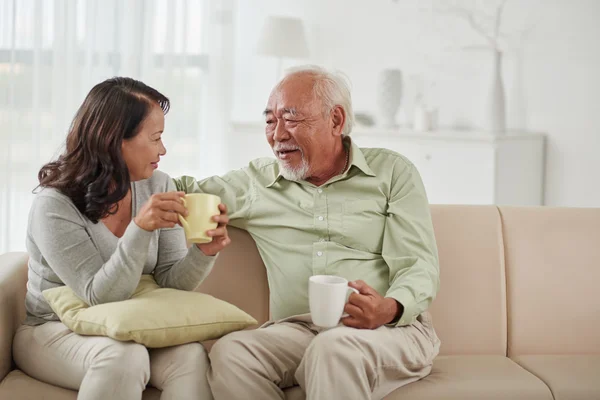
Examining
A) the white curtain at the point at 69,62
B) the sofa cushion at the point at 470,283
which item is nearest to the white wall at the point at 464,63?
the white curtain at the point at 69,62

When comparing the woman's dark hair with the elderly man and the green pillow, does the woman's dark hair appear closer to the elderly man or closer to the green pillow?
the green pillow

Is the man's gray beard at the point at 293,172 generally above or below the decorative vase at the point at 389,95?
below

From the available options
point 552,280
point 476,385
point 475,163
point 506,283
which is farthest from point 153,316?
point 475,163

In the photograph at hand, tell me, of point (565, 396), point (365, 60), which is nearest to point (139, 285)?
point (565, 396)

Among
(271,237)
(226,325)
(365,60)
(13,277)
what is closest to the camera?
(226,325)

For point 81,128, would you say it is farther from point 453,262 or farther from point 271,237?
point 453,262

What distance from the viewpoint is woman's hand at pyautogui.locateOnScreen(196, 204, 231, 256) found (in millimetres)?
1826

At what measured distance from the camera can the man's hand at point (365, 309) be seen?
1.87 metres

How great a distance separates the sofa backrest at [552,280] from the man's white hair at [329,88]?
1.84 ft

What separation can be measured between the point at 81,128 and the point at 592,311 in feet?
4.92

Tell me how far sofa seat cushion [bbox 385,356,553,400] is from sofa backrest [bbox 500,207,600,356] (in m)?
0.23

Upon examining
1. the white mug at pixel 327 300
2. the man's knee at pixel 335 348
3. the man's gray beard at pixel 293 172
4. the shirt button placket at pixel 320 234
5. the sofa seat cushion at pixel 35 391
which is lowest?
the sofa seat cushion at pixel 35 391

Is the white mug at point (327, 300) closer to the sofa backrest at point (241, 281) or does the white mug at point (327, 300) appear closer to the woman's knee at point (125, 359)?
the woman's knee at point (125, 359)

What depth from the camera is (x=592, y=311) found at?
89.2 inches
